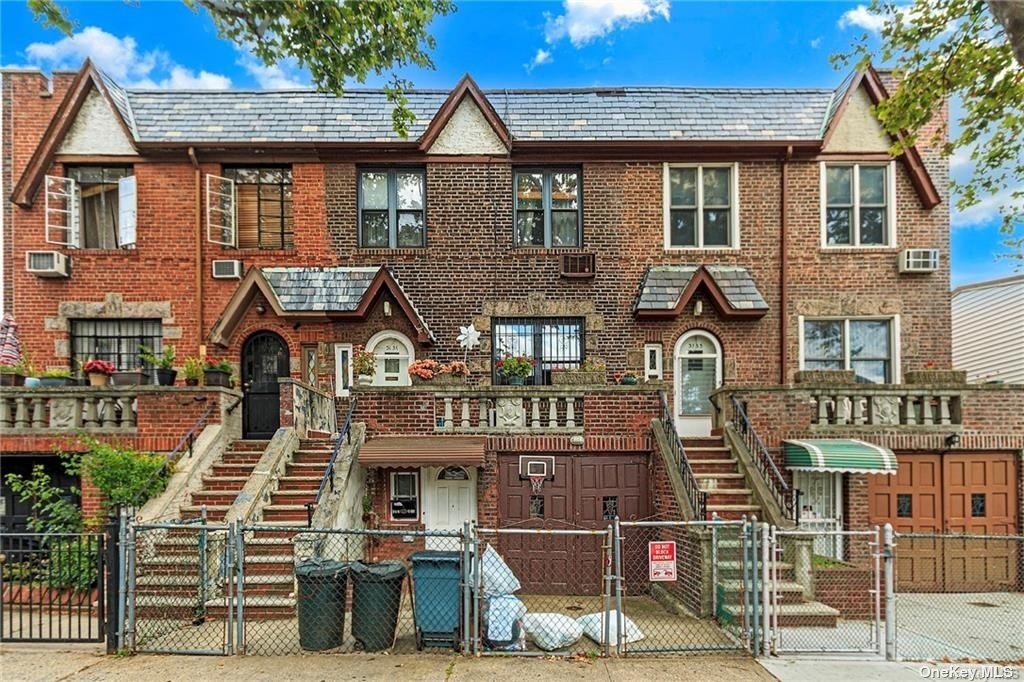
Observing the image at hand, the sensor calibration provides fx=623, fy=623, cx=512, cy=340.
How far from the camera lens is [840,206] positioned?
13.8m

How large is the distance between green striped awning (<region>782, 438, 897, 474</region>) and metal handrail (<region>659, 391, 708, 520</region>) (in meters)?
2.05

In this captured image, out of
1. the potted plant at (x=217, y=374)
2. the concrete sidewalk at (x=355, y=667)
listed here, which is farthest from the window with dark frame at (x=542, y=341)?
the concrete sidewalk at (x=355, y=667)

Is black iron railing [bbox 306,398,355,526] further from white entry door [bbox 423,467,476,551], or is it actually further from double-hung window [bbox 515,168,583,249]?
double-hung window [bbox 515,168,583,249]

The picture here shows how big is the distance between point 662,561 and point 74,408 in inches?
409

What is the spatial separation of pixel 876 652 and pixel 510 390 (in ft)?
21.4

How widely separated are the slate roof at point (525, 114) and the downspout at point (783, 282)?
73 cm

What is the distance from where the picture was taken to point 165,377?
40.9ft

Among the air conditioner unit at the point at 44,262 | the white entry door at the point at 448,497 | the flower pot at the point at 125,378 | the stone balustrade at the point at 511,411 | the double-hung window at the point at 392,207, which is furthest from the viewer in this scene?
the double-hung window at the point at 392,207

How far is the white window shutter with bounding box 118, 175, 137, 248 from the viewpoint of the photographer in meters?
13.6

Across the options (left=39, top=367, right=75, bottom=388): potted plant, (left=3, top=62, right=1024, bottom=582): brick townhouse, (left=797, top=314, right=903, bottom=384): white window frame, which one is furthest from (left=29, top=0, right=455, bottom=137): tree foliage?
(left=797, top=314, right=903, bottom=384): white window frame

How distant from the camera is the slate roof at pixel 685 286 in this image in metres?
13.1

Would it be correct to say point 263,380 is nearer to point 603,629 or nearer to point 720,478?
point 603,629

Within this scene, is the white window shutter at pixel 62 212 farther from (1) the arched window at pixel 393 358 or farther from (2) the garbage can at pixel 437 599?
(2) the garbage can at pixel 437 599

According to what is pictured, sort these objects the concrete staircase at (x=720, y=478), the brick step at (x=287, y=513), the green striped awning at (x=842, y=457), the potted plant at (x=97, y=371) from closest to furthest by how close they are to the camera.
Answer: the brick step at (x=287, y=513), the concrete staircase at (x=720, y=478), the green striped awning at (x=842, y=457), the potted plant at (x=97, y=371)
